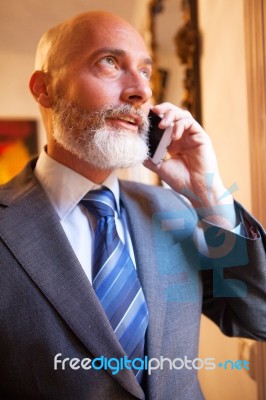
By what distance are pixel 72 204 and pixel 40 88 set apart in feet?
0.70

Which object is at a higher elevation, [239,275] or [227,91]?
[227,91]

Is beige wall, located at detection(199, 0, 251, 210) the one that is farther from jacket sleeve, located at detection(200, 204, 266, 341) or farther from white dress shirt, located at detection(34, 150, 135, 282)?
white dress shirt, located at detection(34, 150, 135, 282)

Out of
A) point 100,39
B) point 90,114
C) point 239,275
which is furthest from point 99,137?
point 239,275

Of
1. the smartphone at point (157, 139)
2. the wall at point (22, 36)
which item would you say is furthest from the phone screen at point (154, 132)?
the wall at point (22, 36)

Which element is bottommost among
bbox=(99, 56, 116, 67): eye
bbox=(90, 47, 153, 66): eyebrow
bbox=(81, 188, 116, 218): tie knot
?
bbox=(81, 188, 116, 218): tie knot

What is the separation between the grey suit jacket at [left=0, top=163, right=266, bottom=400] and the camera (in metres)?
0.40

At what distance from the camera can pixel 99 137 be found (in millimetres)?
457

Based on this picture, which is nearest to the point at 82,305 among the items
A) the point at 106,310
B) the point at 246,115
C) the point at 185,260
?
the point at 106,310

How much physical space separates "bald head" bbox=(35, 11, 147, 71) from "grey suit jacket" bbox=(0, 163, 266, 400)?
19 centimetres

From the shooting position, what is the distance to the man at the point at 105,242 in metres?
0.40

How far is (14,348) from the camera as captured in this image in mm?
394

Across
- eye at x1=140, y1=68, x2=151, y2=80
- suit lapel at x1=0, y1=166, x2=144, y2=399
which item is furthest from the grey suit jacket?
eye at x1=140, y1=68, x2=151, y2=80

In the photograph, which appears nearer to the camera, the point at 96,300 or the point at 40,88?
the point at 96,300

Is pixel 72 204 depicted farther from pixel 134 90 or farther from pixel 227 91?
pixel 227 91
